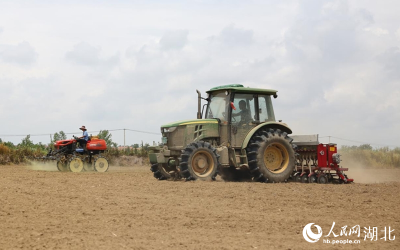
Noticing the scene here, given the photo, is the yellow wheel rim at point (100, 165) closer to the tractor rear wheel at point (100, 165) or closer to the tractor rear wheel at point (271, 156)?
the tractor rear wheel at point (100, 165)

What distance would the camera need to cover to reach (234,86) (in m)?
15.2

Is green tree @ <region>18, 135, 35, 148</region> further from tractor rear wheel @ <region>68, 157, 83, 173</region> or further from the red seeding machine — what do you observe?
the red seeding machine

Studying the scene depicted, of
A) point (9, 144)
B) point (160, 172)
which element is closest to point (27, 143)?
point (9, 144)

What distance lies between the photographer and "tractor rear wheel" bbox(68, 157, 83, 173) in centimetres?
2013

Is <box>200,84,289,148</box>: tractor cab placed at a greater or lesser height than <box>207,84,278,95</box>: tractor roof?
lesser

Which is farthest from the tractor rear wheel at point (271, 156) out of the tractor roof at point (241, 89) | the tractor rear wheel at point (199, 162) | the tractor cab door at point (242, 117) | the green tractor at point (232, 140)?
the tractor roof at point (241, 89)

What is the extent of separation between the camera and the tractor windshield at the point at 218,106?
15.1m

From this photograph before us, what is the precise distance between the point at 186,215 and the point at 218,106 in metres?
6.96

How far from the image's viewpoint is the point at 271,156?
599 inches

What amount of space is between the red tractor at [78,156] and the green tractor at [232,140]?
576 centimetres

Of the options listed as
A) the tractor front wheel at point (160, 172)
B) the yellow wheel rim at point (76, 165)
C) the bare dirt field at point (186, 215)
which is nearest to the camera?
the bare dirt field at point (186, 215)

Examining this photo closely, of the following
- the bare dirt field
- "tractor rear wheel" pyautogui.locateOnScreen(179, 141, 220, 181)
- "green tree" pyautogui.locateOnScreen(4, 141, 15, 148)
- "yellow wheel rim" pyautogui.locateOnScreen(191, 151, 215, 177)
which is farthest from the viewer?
"green tree" pyautogui.locateOnScreen(4, 141, 15, 148)

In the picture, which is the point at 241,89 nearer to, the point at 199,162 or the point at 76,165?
the point at 199,162

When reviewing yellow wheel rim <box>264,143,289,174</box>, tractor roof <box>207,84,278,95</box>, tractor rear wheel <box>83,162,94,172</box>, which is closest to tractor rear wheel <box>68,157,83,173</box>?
tractor rear wheel <box>83,162,94,172</box>
